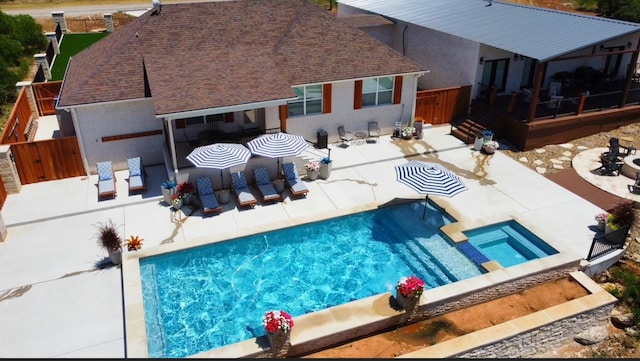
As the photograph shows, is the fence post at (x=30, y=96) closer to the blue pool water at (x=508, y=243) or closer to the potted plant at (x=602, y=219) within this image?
the blue pool water at (x=508, y=243)

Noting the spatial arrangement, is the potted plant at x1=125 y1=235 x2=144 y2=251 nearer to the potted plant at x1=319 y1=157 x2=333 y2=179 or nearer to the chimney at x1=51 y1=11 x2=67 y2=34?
the potted plant at x1=319 y1=157 x2=333 y2=179

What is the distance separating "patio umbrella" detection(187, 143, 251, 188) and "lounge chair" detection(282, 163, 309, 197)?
2.09 meters

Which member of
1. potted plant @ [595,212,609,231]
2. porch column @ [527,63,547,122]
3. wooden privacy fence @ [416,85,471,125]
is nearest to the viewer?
potted plant @ [595,212,609,231]

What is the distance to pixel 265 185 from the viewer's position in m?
18.3

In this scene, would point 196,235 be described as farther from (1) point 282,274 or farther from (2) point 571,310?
(2) point 571,310

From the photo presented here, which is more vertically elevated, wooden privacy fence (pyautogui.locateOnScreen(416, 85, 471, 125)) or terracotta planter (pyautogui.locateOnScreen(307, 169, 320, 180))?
wooden privacy fence (pyautogui.locateOnScreen(416, 85, 471, 125))

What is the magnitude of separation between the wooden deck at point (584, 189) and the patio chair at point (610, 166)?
1.08 m

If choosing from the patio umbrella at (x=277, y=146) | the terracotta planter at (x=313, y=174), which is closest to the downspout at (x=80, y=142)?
the patio umbrella at (x=277, y=146)

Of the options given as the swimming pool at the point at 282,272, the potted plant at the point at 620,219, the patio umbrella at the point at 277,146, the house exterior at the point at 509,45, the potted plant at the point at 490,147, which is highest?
the house exterior at the point at 509,45

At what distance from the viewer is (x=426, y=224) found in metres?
16.7

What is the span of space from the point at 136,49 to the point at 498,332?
1740 centimetres

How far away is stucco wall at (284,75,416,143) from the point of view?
2164cm

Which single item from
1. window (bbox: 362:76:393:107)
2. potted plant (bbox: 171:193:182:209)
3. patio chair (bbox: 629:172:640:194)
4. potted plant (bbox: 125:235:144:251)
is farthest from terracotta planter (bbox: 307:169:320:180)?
patio chair (bbox: 629:172:640:194)

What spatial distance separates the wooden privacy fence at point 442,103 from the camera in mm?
23875
